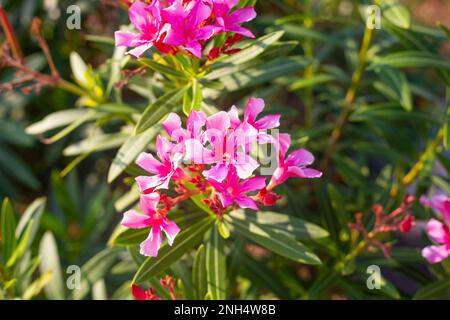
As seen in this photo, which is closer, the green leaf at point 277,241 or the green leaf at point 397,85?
the green leaf at point 277,241

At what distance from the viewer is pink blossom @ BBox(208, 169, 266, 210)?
1135 mm

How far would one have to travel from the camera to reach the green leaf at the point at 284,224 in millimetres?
1562

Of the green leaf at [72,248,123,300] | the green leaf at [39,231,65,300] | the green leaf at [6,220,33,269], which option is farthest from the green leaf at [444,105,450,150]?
the green leaf at [39,231,65,300]

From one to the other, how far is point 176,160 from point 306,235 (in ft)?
1.97

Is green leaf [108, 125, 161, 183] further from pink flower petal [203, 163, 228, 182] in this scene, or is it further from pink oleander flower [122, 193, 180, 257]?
pink flower petal [203, 163, 228, 182]

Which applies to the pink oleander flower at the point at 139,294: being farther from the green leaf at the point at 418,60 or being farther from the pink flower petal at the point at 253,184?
the green leaf at the point at 418,60

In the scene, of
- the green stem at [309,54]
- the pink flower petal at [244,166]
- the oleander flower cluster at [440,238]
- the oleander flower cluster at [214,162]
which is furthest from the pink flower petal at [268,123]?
the green stem at [309,54]

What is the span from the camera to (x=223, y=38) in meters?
1.38

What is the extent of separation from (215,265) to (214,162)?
1.75ft

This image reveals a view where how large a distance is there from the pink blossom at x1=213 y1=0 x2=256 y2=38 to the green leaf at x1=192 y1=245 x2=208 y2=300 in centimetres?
64

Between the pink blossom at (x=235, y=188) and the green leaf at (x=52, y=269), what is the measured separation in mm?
1064

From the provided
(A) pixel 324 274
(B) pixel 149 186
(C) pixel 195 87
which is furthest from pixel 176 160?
(A) pixel 324 274

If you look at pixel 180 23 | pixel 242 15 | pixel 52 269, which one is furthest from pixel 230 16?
pixel 52 269
